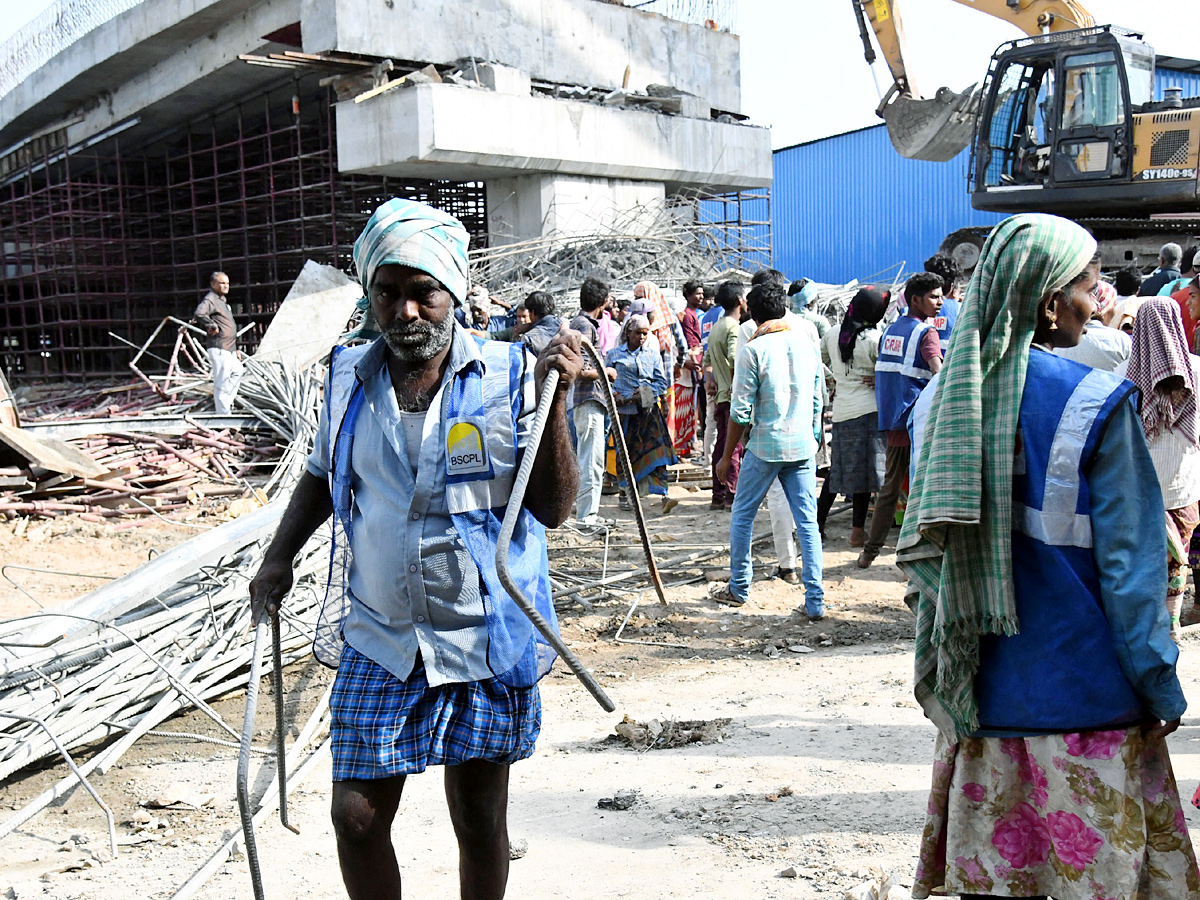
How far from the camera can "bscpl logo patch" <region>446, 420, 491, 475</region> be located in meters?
2.36

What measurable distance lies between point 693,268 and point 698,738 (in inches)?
548

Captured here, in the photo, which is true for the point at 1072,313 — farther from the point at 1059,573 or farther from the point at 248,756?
the point at 248,756

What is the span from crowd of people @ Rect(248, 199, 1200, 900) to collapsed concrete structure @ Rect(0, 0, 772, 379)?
1335 centimetres

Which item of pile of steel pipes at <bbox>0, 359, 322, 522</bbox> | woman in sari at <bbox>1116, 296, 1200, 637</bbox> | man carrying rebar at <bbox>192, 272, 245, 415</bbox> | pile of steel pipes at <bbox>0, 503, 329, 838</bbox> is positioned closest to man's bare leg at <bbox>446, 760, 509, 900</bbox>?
pile of steel pipes at <bbox>0, 503, 329, 838</bbox>

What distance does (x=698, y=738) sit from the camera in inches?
175

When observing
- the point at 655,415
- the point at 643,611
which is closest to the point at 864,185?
the point at 655,415

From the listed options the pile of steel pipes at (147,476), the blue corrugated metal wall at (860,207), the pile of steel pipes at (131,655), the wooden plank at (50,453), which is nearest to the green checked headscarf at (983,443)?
the pile of steel pipes at (131,655)

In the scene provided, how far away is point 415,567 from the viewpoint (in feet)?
7.68

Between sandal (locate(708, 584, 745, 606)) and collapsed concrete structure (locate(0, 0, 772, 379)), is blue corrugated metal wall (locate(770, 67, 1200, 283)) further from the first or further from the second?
sandal (locate(708, 584, 745, 606))

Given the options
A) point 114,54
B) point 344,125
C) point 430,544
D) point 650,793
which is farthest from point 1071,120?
point 114,54

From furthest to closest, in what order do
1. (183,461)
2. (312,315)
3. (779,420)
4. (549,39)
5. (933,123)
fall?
1. (549,39)
2. (933,123)
3. (312,315)
4. (183,461)
5. (779,420)

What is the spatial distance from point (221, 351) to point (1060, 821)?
11002 millimetres

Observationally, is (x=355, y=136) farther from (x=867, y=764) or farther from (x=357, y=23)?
(x=867, y=764)

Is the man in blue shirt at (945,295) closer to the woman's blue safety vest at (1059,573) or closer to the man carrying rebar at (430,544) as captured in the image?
the woman's blue safety vest at (1059,573)
